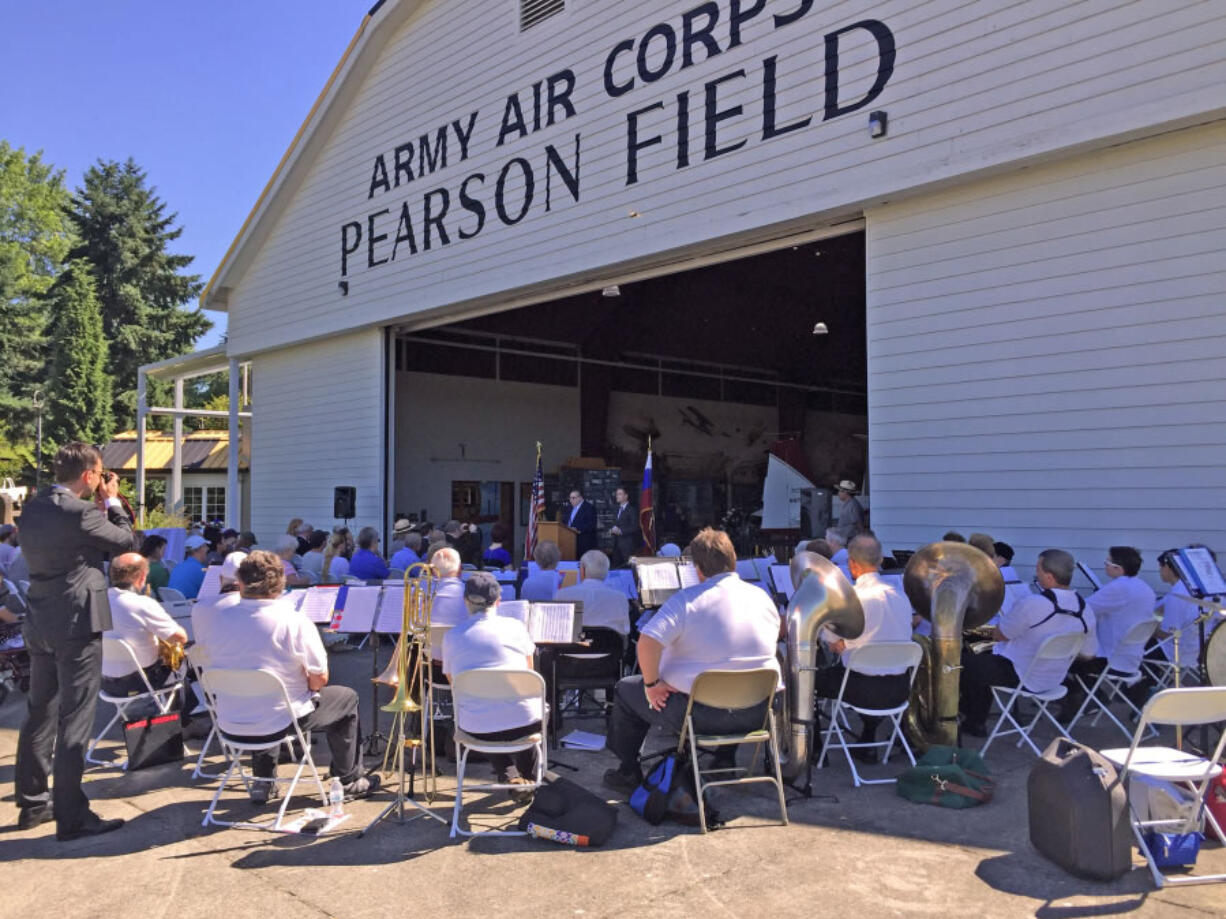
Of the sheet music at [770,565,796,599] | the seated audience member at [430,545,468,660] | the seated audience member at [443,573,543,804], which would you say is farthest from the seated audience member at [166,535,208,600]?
the sheet music at [770,565,796,599]

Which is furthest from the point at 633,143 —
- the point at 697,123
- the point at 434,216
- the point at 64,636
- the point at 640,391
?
the point at 640,391

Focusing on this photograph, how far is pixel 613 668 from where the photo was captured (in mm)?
6293

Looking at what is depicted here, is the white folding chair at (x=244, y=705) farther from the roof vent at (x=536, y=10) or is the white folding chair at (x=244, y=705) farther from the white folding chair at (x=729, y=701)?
the roof vent at (x=536, y=10)

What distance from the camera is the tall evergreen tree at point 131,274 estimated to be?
39062 millimetres

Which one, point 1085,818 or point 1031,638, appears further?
point 1031,638

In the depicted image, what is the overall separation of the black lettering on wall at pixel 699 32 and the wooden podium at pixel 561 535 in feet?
20.5

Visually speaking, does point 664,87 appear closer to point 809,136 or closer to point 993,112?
point 809,136

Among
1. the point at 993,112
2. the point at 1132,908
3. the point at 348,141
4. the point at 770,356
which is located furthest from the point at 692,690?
the point at 770,356

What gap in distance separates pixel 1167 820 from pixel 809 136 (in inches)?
274

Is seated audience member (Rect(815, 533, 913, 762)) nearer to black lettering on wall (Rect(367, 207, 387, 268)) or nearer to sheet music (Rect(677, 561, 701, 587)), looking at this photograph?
sheet music (Rect(677, 561, 701, 587))

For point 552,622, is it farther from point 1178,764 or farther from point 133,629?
point 1178,764

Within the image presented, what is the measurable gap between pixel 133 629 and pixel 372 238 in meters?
10.2

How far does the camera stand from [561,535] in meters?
13.2

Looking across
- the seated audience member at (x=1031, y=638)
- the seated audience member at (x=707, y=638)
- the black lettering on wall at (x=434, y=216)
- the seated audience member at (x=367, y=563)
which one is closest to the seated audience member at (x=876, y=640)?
the seated audience member at (x=1031, y=638)
